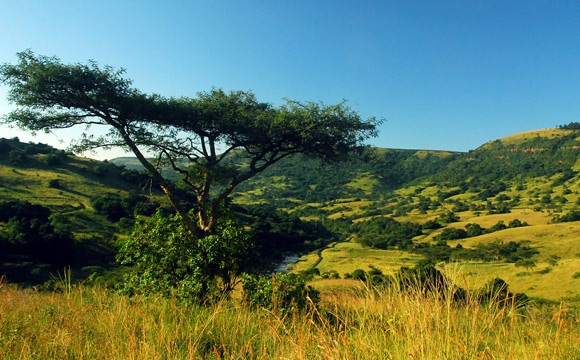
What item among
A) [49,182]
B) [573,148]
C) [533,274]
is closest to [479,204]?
[573,148]

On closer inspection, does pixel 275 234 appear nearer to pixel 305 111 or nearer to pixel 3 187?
pixel 3 187

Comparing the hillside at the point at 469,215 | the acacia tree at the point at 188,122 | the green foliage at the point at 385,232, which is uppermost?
the acacia tree at the point at 188,122

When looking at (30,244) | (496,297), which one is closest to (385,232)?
(30,244)

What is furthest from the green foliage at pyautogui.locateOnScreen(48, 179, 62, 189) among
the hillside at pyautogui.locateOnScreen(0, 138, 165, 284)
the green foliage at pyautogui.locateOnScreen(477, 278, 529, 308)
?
the green foliage at pyautogui.locateOnScreen(477, 278, 529, 308)

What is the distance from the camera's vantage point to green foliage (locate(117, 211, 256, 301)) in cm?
792

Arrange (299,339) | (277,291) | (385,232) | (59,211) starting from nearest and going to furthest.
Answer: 1. (299,339)
2. (277,291)
3. (59,211)
4. (385,232)

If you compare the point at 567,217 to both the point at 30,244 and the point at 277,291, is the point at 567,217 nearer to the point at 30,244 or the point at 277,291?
the point at 277,291

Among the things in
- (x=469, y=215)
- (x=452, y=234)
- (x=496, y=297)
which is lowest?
(x=452, y=234)

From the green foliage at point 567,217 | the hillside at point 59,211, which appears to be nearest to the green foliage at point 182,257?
the hillside at point 59,211

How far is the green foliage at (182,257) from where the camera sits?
7922 mm

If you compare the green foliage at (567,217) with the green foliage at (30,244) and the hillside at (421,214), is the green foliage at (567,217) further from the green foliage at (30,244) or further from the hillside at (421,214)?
the green foliage at (30,244)

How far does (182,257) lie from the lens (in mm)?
8344

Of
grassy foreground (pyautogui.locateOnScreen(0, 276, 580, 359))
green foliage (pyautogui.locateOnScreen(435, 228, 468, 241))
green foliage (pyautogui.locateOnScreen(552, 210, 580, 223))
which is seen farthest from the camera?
green foliage (pyautogui.locateOnScreen(552, 210, 580, 223))

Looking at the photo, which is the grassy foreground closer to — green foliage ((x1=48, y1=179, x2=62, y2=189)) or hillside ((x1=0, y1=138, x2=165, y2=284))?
hillside ((x1=0, y1=138, x2=165, y2=284))
